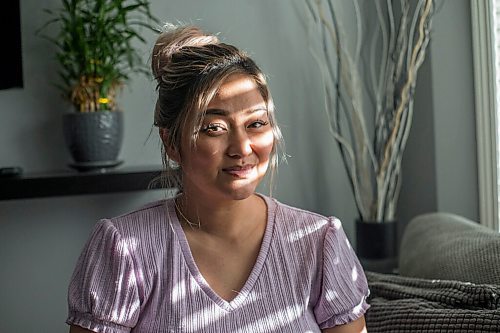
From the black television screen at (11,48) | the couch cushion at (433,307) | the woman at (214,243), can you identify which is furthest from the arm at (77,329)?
the black television screen at (11,48)

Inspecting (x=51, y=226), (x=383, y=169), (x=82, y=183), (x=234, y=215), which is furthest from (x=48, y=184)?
(x=234, y=215)

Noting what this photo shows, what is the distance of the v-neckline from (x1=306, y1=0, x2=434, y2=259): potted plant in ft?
4.77

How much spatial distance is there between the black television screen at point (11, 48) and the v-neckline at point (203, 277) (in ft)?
4.61

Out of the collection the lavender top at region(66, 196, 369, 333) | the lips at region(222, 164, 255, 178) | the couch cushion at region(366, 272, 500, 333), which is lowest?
the couch cushion at region(366, 272, 500, 333)

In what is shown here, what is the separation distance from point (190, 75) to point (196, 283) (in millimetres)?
355

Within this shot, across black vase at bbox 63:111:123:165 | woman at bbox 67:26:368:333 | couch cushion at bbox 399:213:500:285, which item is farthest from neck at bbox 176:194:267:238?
black vase at bbox 63:111:123:165

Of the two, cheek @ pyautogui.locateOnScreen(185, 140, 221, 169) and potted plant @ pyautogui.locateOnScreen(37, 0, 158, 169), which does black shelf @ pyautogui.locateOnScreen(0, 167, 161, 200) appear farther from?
cheek @ pyautogui.locateOnScreen(185, 140, 221, 169)

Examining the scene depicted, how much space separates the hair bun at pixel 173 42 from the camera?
144 cm

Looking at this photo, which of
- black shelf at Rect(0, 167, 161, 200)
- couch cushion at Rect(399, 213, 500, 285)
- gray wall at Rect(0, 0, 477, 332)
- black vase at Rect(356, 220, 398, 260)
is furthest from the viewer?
black vase at Rect(356, 220, 398, 260)

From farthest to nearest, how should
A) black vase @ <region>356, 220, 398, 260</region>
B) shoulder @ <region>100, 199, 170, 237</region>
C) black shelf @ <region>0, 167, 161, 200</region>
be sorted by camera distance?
1. black vase @ <region>356, 220, 398, 260</region>
2. black shelf @ <region>0, 167, 161, 200</region>
3. shoulder @ <region>100, 199, 170, 237</region>

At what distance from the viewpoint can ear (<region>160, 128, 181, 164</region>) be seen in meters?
1.43

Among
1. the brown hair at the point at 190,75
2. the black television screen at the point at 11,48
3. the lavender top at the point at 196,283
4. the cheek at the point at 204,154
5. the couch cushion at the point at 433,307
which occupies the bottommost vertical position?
the couch cushion at the point at 433,307

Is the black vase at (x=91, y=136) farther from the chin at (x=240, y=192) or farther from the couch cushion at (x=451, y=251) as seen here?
the chin at (x=240, y=192)

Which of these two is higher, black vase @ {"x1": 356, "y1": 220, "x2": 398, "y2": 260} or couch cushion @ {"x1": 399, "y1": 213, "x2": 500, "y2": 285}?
couch cushion @ {"x1": 399, "y1": 213, "x2": 500, "y2": 285}
